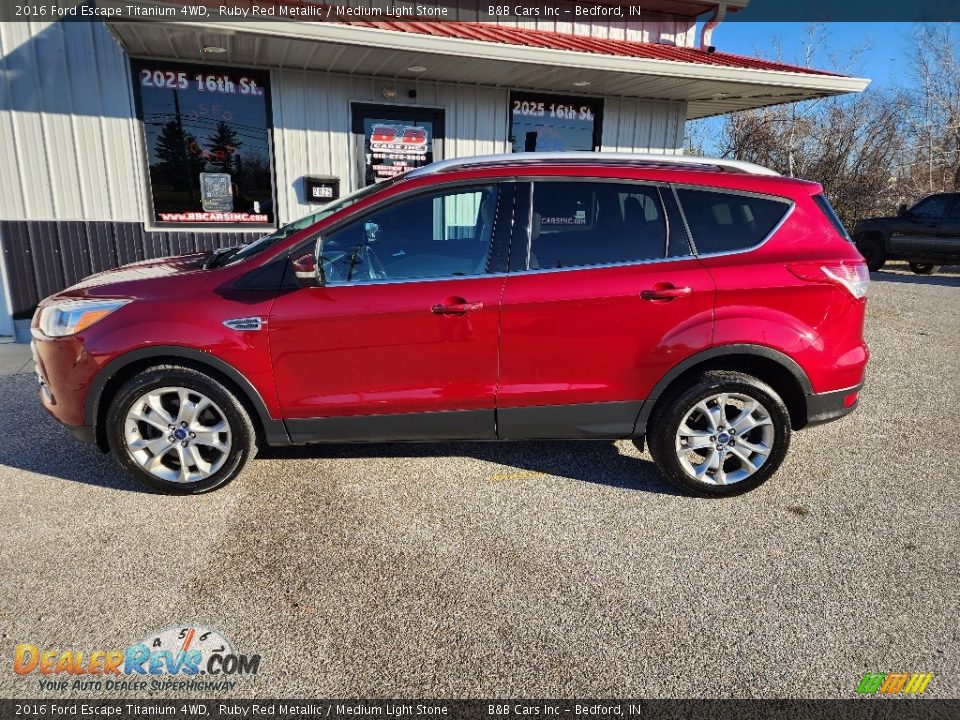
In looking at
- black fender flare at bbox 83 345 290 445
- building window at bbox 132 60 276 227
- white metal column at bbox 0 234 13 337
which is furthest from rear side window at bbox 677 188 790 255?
white metal column at bbox 0 234 13 337

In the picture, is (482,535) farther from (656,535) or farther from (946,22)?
(946,22)

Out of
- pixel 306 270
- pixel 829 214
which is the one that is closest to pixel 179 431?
pixel 306 270

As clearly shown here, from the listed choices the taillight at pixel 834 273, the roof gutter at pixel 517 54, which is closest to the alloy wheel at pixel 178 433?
the taillight at pixel 834 273

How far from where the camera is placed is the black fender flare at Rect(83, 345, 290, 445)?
325cm

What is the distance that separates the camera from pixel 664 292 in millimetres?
3283

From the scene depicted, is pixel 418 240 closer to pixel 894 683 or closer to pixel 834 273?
pixel 834 273

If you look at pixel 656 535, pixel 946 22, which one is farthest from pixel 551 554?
pixel 946 22

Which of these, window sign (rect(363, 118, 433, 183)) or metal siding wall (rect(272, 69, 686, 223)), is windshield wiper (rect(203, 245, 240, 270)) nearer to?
metal siding wall (rect(272, 69, 686, 223))

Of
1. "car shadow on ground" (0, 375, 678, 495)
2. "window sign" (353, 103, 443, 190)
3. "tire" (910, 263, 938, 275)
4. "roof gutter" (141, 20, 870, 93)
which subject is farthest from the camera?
"tire" (910, 263, 938, 275)

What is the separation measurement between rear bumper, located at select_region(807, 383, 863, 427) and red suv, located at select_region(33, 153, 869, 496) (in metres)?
0.01

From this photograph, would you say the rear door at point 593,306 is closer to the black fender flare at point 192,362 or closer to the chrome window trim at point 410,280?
the chrome window trim at point 410,280

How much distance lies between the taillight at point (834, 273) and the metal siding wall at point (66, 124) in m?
6.75

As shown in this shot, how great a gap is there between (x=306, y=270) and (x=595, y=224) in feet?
5.10

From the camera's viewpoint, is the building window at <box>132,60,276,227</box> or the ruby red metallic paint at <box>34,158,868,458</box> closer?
the ruby red metallic paint at <box>34,158,868,458</box>
